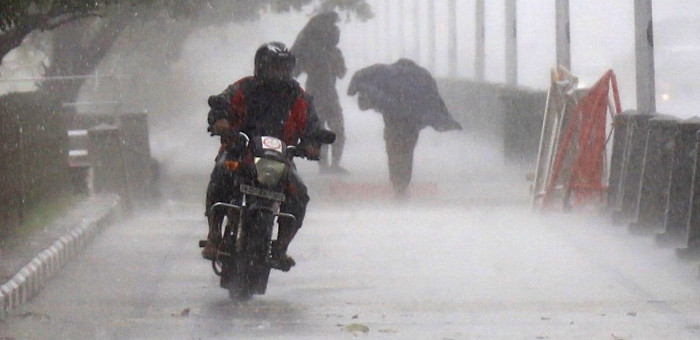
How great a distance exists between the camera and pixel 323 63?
1945 centimetres

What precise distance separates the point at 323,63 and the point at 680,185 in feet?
29.1

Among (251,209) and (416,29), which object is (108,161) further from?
(416,29)

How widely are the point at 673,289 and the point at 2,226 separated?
4675mm

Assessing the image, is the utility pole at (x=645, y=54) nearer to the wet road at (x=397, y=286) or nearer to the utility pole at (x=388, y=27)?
the wet road at (x=397, y=286)

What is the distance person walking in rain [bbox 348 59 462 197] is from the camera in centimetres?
1565

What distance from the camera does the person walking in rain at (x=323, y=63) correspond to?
19.0m

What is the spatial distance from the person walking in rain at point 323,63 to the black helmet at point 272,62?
30.8 feet

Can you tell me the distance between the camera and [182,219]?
15.0m

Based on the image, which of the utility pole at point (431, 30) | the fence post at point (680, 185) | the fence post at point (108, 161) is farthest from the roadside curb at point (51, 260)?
the utility pole at point (431, 30)

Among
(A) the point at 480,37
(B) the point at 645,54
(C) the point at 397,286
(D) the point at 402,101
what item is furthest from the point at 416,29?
(C) the point at 397,286

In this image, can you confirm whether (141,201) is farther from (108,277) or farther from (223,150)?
(223,150)

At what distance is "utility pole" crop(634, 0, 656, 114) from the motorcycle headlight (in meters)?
8.02

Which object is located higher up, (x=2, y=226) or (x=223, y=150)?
(x=223, y=150)

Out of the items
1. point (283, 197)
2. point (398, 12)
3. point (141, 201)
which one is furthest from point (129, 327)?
point (398, 12)
